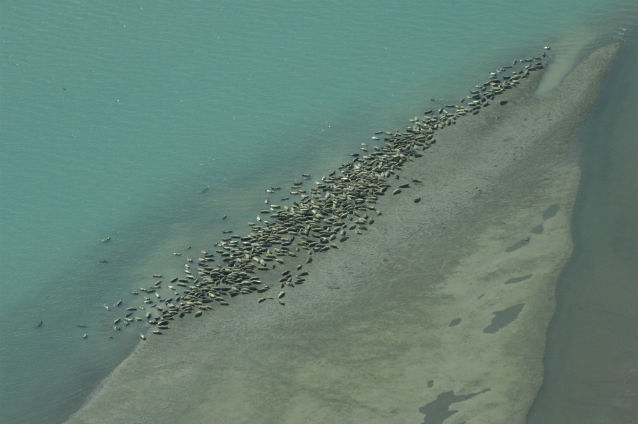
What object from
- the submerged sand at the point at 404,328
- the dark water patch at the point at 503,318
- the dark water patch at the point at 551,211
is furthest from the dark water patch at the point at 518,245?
the dark water patch at the point at 503,318

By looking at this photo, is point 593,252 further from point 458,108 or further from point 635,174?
point 458,108

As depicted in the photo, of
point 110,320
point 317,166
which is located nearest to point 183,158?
point 317,166

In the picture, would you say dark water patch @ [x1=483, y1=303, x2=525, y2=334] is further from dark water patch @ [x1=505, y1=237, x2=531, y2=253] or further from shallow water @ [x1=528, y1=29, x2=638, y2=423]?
dark water patch @ [x1=505, y1=237, x2=531, y2=253]

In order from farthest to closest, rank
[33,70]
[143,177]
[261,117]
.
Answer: [33,70] → [261,117] → [143,177]

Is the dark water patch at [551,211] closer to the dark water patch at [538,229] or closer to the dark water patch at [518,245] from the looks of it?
the dark water patch at [538,229]

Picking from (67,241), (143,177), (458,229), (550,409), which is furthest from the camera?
(143,177)

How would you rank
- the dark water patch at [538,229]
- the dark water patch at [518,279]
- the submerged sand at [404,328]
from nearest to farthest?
the submerged sand at [404,328] < the dark water patch at [518,279] < the dark water patch at [538,229]

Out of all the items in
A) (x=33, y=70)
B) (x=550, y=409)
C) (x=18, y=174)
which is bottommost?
(x=550, y=409)
